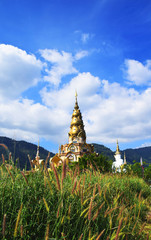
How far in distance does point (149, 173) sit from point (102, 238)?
16863mm

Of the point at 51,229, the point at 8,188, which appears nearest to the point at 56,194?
the point at 51,229

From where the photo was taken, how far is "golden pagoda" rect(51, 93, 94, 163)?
48.6 metres

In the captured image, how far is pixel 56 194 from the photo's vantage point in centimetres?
351

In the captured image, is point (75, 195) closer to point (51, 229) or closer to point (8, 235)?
point (51, 229)

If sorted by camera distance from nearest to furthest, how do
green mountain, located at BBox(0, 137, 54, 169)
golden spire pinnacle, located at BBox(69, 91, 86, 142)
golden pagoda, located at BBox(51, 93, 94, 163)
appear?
1. green mountain, located at BBox(0, 137, 54, 169)
2. golden pagoda, located at BBox(51, 93, 94, 163)
3. golden spire pinnacle, located at BBox(69, 91, 86, 142)

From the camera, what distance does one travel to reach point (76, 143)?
5075cm

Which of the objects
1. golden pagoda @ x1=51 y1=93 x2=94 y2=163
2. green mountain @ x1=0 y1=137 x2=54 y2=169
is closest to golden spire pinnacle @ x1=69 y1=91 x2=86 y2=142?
golden pagoda @ x1=51 y1=93 x2=94 y2=163

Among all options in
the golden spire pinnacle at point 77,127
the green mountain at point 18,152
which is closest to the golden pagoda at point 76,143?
the golden spire pinnacle at point 77,127

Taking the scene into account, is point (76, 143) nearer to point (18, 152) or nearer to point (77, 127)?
point (77, 127)

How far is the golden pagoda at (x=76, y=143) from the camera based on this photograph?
4856cm

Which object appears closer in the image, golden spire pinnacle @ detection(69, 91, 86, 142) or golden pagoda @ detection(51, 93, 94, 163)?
golden pagoda @ detection(51, 93, 94, 163)

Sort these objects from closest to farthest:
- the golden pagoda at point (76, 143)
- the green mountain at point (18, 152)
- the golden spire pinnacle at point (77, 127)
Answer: the green mountain at point (18, 152)
the golden pagoda at point (76, 143)
the golden spire pinnacle at point (77, 127)

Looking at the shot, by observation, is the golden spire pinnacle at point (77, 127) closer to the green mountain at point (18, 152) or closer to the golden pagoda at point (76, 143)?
the golden pagoda at point (76, 143)

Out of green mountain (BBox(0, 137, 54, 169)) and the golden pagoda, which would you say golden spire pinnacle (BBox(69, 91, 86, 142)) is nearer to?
the golden pagoda
